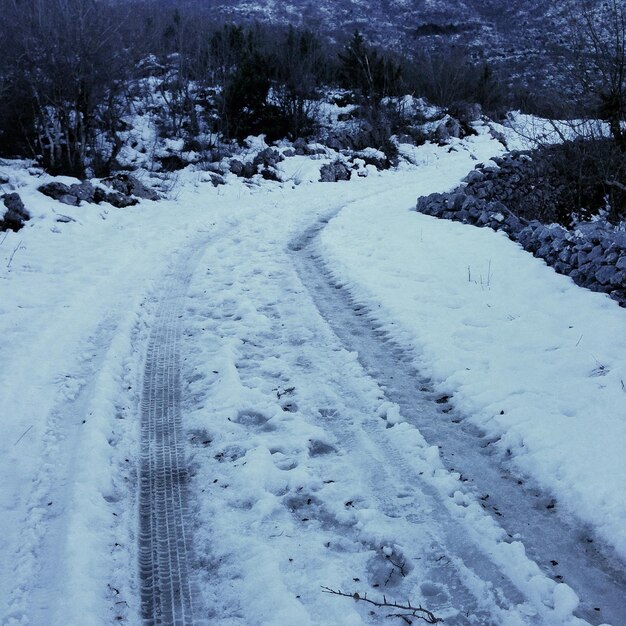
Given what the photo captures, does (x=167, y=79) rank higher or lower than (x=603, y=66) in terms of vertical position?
higher

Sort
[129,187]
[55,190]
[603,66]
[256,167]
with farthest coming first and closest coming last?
[256,167] → [129,187] → [55,190] → [603,66]

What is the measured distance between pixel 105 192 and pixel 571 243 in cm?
1088

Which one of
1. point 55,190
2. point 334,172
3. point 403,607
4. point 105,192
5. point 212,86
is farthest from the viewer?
point 212,86

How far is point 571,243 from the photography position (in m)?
8.14

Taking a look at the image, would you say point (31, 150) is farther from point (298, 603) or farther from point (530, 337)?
point (298, 603)

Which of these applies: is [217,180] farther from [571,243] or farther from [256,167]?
[571,243]

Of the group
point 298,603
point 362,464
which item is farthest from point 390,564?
point 362,464

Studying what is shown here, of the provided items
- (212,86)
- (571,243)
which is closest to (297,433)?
(571,243)

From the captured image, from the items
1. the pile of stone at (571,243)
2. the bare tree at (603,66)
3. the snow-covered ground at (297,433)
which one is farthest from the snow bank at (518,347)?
the bare tree at (603,66)

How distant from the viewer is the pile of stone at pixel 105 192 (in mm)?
12227

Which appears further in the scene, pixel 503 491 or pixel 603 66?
pixel 603 66

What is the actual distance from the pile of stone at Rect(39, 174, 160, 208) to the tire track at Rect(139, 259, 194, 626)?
810 cm

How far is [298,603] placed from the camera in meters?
2.79

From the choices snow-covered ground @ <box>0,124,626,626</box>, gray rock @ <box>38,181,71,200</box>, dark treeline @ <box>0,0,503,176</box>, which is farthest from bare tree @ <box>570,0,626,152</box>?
dark treeline @ <box>0,0,503,176</box>
